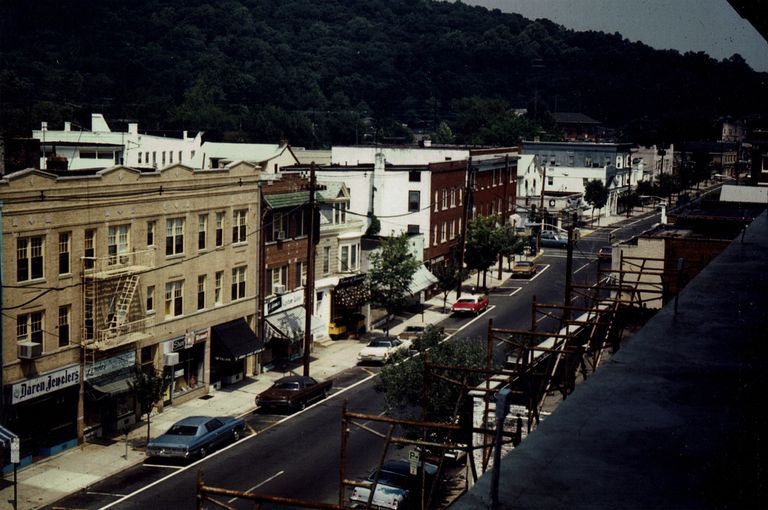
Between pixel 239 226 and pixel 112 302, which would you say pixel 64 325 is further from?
pixel 239 226

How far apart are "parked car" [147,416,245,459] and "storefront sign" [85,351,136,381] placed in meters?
3.62

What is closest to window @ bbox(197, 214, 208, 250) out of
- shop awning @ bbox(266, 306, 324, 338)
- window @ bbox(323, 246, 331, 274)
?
shop awning @ bbox(266, 306, 324, 338)

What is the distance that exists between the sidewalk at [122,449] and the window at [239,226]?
6.45m

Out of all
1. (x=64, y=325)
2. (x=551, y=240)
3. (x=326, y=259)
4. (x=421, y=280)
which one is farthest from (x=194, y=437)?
(x=551, y=240)

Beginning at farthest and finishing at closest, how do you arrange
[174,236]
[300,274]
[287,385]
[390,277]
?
[390,277], [300,274], [287,385], [174,236]

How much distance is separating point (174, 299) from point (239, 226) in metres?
6.01

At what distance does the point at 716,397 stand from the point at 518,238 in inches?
2669

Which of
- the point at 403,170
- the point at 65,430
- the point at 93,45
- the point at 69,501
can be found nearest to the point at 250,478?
the point at 69,501

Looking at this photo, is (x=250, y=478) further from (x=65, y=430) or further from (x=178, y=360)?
(x=178, y=360)

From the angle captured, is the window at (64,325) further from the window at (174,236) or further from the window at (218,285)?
the window at (218,285)

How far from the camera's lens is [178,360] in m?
40.0

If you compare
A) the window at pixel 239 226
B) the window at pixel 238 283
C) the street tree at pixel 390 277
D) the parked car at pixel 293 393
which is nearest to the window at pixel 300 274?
the street tree at pixel 390 277

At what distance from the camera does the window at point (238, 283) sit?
45250mm

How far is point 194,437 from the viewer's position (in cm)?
3341
